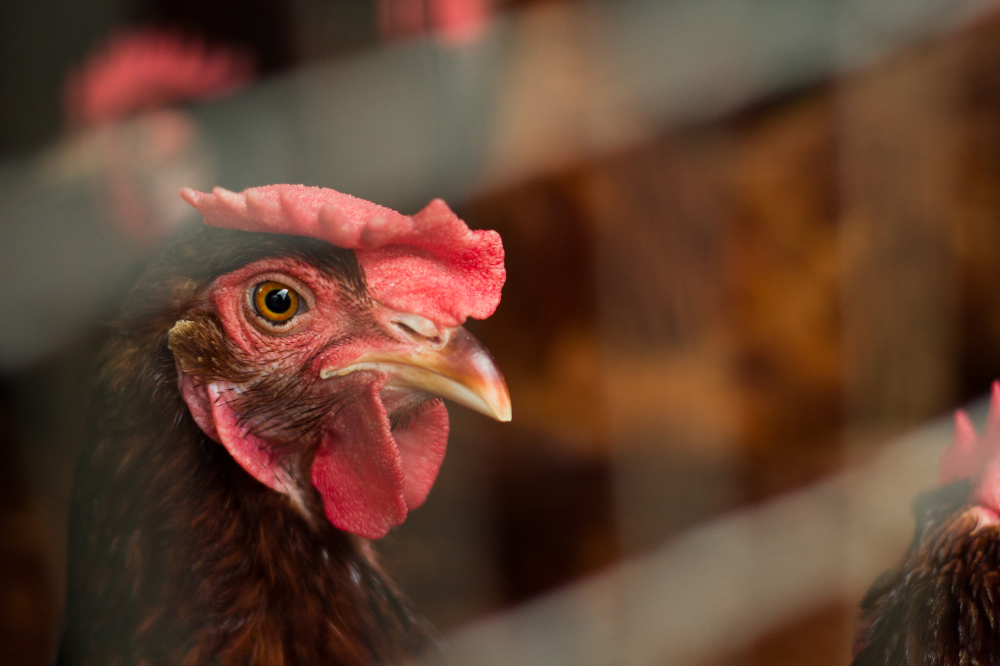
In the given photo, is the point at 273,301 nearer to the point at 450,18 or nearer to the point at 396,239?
the point at 396,239

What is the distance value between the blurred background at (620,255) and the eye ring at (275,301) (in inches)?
41.3

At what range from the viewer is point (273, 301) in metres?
0.67

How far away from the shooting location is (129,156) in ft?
6.64

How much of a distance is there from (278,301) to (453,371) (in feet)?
0.57

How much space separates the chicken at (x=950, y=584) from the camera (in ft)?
2.30

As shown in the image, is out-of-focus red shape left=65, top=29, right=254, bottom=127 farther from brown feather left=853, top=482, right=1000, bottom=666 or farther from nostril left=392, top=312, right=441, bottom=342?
brown feather left=853, top=482, right=1000, bottom=666

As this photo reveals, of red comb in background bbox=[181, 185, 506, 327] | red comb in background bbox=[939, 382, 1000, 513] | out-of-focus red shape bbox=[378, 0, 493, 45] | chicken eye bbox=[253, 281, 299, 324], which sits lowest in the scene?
chicken eye bbox=[253, 281, 299, 324]

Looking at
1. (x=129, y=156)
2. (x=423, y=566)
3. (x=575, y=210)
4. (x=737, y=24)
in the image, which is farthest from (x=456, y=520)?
(x=737, y=24)

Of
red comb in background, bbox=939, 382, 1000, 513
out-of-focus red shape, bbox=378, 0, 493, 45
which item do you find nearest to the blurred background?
out-of-focus red shape, bbox=378, 0, 493, 45

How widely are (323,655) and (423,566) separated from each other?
1.28 m

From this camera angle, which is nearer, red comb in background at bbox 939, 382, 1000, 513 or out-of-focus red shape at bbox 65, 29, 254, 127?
red comb in background at bbox 939, 382, 1000, 513

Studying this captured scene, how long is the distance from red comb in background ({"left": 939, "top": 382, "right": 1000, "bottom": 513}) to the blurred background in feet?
2.82

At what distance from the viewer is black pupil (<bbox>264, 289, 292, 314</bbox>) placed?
67 cm

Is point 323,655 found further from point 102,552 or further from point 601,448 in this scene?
point 601,448
